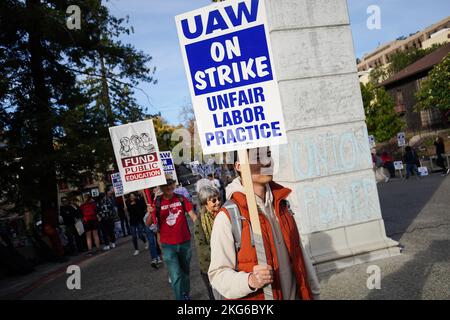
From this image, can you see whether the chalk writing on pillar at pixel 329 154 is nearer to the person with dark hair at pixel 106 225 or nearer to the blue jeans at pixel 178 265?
the blue jeans at pixel 178 265

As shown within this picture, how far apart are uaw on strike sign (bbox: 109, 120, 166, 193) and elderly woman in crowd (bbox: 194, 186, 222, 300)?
107 inches

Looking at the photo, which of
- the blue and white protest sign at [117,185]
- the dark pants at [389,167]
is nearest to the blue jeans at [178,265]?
the blue and white protest sign at [117,185]

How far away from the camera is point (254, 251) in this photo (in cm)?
262

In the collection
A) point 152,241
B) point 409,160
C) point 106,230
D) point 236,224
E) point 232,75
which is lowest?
point 409,160

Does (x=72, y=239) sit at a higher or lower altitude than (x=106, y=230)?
lower

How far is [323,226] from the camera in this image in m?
6.57

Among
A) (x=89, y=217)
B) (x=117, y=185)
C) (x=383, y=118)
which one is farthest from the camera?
(x=383, y=118)

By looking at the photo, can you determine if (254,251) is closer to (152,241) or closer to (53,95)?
(152,241)

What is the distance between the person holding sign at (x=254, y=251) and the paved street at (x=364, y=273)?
2821 millimetres

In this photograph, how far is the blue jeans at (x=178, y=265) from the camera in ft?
18.6

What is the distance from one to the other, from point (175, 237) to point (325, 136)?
2920mm

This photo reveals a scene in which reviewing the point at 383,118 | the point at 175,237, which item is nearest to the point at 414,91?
the point at 383,118
